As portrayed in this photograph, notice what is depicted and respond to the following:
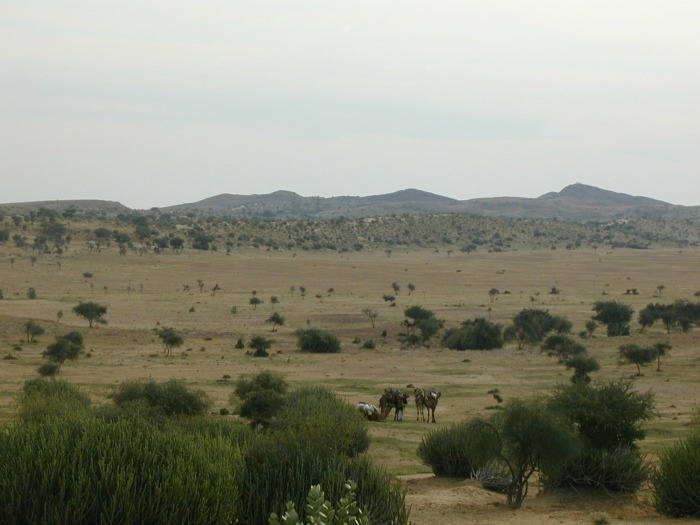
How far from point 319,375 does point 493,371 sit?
9.28 metres

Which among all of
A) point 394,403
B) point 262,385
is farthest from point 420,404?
point 262,385

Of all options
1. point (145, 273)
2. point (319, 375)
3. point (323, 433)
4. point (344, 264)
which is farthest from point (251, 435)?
point (344, 264)

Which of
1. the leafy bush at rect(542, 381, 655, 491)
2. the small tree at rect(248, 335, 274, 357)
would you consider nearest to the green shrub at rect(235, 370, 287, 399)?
the leafy bush at rect(542, 381, 655, 491)

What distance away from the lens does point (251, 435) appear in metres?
20.1

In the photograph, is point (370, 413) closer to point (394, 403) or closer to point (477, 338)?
point (394, 403)

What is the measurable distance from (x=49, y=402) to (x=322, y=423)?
32.7 feet

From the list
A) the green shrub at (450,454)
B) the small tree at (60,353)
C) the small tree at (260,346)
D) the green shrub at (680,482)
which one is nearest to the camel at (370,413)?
the green shrub at (450,454)

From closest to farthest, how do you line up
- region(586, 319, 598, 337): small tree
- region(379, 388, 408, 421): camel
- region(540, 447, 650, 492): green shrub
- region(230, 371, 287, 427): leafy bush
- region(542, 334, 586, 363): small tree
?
region(540, 447, 650, 492): green shrub, region(230, 371, 287, 427): leafy bush, region(379, 388, 408, 421): camel, region(542, 334, 586, 363): small tree, region(586, 319, 598, 337): small tree

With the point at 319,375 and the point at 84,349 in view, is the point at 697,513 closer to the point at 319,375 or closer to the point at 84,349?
the point at 319,375

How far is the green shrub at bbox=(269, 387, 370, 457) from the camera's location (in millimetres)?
17344

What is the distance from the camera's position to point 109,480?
1264cm

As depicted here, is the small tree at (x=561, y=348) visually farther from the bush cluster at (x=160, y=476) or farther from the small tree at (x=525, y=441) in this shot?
the bush cluster at (x=160, y=476)

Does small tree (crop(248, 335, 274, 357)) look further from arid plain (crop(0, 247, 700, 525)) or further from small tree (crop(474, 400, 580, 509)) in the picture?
small tree (crop(474, 400, 580, 509))

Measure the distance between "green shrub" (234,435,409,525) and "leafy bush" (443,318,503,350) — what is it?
44467mm
